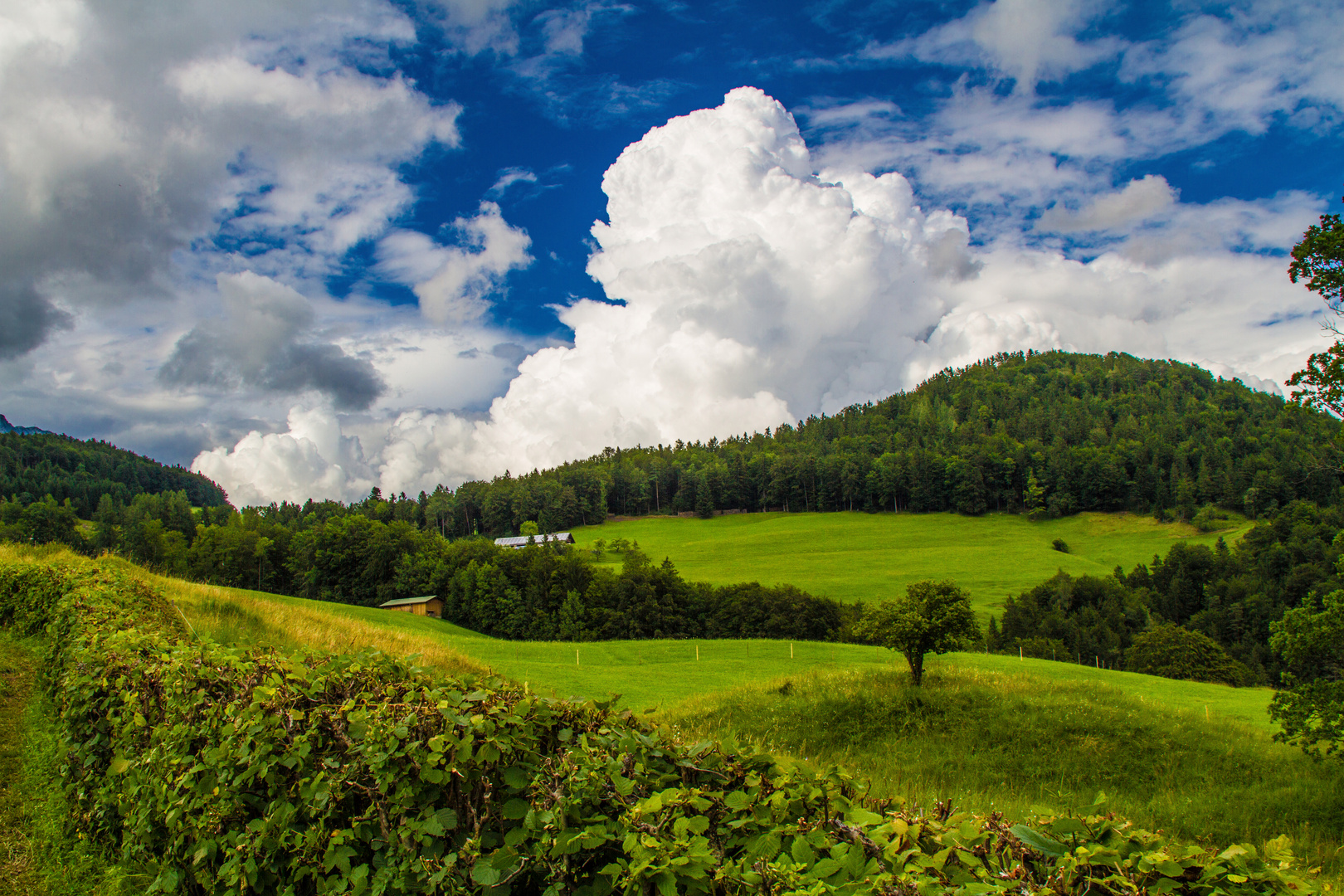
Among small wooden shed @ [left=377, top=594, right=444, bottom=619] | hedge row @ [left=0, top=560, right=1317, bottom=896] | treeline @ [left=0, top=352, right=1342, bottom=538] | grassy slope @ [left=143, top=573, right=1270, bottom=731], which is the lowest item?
small wooden shed @ [left=377, top=594, right=444, bottom=619]

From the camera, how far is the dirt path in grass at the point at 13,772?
5605 mm

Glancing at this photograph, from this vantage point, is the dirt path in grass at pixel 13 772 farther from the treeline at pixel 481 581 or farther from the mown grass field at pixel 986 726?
the treeline at pixel 481 581

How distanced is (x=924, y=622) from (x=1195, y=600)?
84490 millimetres

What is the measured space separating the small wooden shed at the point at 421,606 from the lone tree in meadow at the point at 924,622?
189 feet

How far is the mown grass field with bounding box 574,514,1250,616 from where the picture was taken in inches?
3337

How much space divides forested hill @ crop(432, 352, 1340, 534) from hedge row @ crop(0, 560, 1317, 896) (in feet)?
470

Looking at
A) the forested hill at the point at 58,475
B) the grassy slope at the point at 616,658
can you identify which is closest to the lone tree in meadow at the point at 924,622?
the grassy slope at the point at 616,658

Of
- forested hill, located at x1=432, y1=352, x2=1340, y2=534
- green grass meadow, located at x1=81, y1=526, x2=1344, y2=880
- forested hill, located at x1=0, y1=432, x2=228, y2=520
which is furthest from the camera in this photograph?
forested hill, located at x1=0, y1=432, x2=228, y2=520

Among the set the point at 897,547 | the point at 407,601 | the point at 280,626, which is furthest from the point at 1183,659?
the point at 407,601

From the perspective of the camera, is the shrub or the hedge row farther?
the shrub

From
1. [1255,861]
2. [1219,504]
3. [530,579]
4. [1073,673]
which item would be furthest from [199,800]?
[1219,504]

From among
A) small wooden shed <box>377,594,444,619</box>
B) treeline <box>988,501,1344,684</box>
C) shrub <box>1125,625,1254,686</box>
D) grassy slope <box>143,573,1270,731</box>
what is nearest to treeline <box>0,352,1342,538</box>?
treeline <box>988,501,1344,684</box>

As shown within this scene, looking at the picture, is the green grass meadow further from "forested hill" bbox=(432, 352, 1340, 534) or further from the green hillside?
"forested hill" bbox=(432, 352, 1340, 534)

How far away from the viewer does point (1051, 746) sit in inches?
816
